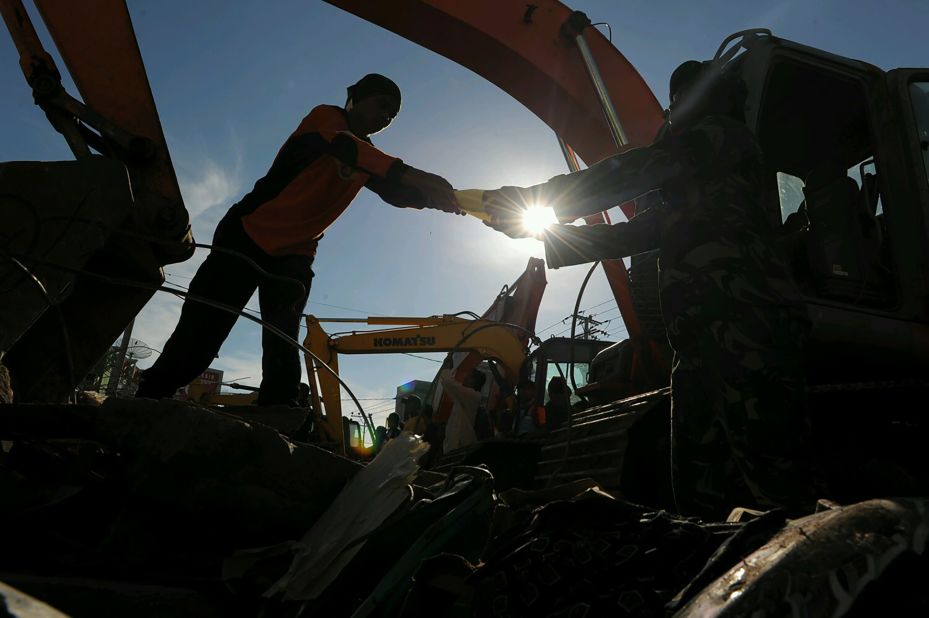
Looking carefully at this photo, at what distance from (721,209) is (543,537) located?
5.48ft

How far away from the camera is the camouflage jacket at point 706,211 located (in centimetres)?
204

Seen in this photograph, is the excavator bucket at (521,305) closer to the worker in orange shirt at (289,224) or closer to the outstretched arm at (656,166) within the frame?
the worker in orange shirt at (289,224)

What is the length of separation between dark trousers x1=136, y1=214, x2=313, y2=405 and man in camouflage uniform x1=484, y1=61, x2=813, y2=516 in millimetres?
1497

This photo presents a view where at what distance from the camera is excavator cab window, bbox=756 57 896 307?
9.04ft

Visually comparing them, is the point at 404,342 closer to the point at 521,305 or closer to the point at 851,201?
the point at 521,305

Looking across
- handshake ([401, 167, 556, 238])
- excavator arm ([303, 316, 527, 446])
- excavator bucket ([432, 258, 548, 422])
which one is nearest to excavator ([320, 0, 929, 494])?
handshake ([401, 167, 556, 238])

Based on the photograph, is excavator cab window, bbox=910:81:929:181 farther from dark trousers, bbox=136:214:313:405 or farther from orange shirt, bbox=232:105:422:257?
dark trousers, bbox=136:214:313:405

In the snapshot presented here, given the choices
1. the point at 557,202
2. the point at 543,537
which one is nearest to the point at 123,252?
the point at 557,202

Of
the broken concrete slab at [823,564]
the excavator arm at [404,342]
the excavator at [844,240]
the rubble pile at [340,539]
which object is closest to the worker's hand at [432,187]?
the excavator at [844,240]

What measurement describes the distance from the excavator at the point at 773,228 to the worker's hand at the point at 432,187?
3.71 ft

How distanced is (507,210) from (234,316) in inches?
56.9

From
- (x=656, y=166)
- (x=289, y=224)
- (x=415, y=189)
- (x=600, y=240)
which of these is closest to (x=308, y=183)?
(x=289, y=224)

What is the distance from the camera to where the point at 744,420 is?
188 centimetres

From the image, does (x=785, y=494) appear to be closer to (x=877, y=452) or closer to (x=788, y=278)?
(x=788, y=278)
